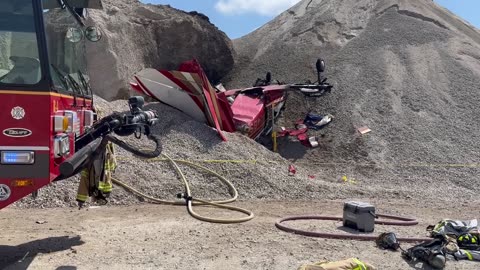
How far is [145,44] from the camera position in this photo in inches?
848

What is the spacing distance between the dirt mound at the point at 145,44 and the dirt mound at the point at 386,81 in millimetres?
1318

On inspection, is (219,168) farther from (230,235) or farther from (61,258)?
(61,258)

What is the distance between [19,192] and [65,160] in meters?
0.49

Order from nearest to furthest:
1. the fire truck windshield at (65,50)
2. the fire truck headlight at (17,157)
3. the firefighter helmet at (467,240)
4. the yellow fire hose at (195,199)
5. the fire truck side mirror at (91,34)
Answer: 1. the fire truck headlight at (17,157)
2. the fire truck windshield at (65,50)
3. the firefighter helmet at (467,240)
4. the fire truck side mirror at (91,34)
5. the yellow fire hose at (195,199)

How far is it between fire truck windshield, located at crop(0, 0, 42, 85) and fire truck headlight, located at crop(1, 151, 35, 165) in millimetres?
619

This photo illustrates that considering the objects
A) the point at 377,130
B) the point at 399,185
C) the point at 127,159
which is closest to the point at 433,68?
the point at 377,130

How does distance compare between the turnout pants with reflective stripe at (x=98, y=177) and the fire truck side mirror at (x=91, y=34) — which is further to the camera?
the fire truck side mirror at (x=91, y=34)

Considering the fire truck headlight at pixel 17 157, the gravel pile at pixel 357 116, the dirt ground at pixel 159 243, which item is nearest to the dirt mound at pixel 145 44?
the gravel pile at pixel 357 116

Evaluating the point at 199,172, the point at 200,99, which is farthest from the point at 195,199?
the point at 200,99

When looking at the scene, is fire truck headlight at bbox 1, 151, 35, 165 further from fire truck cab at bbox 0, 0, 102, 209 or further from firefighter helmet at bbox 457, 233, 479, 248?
firefighter helmet at bbox 457, 233, 479, 248

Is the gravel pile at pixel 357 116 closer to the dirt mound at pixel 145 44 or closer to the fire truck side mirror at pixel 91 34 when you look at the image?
the dirt mound at pixel 145 44

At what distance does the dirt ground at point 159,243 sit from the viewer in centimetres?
598

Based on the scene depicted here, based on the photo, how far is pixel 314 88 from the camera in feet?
56.0

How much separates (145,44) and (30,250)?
52.5 feet
